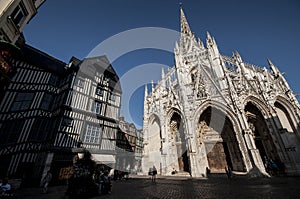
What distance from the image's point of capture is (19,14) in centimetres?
798

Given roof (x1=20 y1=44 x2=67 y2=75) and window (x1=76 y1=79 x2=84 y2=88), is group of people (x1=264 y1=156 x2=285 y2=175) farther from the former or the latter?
roof (x1=20 y1=44 x2=67 y2=75)

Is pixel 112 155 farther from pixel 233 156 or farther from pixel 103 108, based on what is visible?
pixel 233 156

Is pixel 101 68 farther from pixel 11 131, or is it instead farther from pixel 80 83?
pixel 11 131

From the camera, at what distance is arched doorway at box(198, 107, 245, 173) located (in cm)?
1265

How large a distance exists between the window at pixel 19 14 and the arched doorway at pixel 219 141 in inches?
679

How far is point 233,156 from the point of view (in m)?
12.6

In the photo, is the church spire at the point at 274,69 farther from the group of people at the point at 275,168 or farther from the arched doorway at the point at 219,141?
the group of people at the point at 275,168

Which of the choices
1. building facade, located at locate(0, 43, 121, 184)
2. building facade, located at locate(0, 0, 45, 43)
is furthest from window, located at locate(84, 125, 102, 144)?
building facade, located at locate(0, 0, 45, 43)

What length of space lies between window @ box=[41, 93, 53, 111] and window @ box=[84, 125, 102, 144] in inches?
160

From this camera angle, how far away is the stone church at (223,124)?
448 inches

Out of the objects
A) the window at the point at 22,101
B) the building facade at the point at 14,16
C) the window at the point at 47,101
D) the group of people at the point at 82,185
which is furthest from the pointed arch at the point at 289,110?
the window at the point at 22,101

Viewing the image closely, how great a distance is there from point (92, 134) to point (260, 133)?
56.8 feet

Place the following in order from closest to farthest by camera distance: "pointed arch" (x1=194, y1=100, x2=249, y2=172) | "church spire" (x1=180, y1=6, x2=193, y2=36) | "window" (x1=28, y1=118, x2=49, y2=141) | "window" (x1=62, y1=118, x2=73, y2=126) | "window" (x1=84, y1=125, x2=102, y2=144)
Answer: "window" (x1=28, y1=118, x2=49, y2=141) < "window" (x1=62, y1=118, x2=73, y2=126) < "window" (x1=84, y1=125, x2=102, y2=144) < "pointed arch" (x1=194, y1=100, x2=249, y2=172) < "church spire" (x1=180, y1=6, x2=193, y2=36)

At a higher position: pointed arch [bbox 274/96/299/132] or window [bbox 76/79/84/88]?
window [bbox 76/79/84/88]
